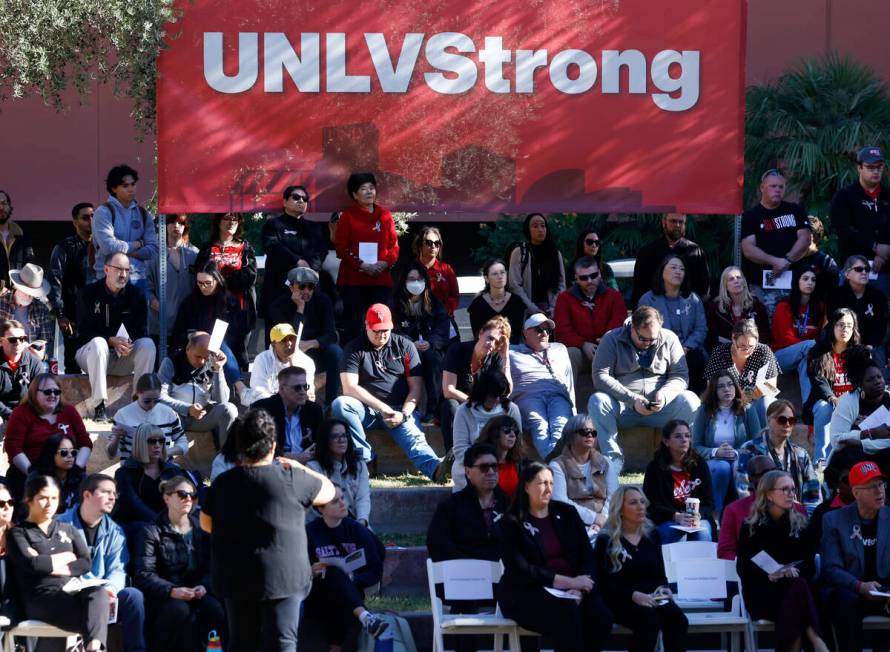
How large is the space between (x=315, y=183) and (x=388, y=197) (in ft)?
1.87

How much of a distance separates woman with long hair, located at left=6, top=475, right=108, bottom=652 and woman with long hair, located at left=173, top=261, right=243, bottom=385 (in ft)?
9.64

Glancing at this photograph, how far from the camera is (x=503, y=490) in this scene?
8.97m

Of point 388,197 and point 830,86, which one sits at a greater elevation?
point 830,86

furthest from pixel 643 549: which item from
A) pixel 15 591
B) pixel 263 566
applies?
pixel 15 591

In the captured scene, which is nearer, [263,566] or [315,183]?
[263,566]

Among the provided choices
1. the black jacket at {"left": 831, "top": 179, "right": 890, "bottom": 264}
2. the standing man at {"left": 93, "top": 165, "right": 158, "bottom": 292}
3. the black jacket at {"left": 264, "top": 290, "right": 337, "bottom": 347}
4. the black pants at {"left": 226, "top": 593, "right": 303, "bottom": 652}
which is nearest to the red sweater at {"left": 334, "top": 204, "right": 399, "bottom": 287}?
the black jacket at {"left": 264, "top": 290, "right": 337, "bottom": 347}

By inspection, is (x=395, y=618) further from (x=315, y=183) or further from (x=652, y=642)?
(x=315, y=183)

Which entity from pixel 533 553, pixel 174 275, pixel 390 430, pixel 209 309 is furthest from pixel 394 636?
pixel 174 275

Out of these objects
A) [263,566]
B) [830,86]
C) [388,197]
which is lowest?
[263,566]

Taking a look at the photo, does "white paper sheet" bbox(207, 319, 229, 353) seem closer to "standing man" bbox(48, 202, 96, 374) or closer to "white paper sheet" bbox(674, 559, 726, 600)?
"standing man" bbox(48, 202, 96, 374)

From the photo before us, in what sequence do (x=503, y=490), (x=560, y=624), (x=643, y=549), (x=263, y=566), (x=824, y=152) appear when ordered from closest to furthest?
(x=263, y=566), (x=560, y=624), (x=643, y=549), (x=503, y=490), (x=824, y=152)

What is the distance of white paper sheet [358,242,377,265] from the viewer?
11469 millimetres

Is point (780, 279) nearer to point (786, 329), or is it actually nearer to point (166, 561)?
point (786, 329)

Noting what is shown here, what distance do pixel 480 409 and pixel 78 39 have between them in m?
4.38
